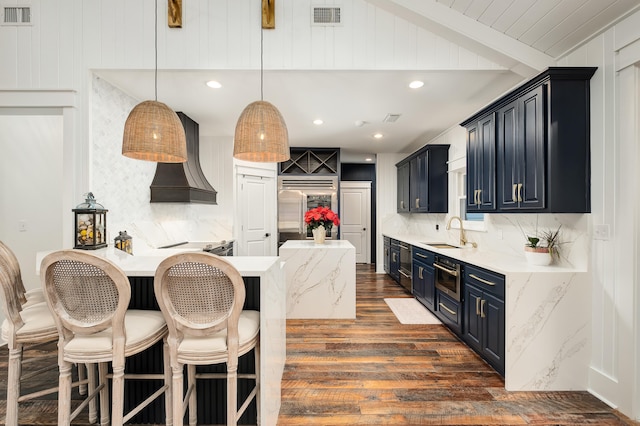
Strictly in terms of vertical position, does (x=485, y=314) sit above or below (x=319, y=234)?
below

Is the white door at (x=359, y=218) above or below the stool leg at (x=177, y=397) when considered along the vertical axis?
above

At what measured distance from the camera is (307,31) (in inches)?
106

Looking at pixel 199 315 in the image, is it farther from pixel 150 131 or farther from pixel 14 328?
pixel 150 131

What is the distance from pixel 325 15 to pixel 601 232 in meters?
2.76

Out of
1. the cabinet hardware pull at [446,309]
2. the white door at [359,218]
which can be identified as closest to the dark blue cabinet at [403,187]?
the white door at [359,218]

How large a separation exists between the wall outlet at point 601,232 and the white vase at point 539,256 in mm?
336

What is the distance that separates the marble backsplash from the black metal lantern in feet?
12.6

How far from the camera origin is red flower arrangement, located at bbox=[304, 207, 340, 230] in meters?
4.00

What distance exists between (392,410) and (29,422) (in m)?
2.31

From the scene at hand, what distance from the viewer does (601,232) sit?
2.12 metres

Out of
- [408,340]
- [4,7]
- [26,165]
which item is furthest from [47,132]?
[408,340]

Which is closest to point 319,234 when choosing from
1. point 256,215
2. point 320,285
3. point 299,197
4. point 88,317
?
point 320,285

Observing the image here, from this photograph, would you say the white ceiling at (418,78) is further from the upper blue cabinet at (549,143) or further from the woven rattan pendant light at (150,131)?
the woven rattan pendant light at (150,131)

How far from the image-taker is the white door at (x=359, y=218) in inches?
312
